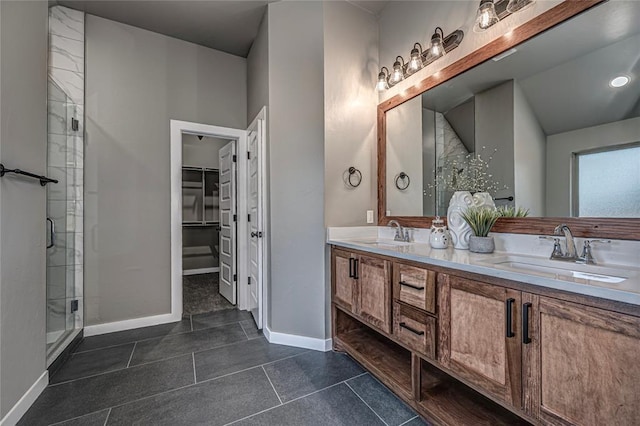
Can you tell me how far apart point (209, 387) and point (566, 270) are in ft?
6.75

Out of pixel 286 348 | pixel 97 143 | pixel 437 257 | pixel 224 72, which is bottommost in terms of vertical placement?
pixel 286 348

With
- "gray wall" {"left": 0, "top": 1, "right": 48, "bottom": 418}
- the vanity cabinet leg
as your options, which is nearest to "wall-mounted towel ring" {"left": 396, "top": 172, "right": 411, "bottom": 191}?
the vanity cabinet leg

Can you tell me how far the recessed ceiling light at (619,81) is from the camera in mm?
1228

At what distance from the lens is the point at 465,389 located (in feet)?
5.15

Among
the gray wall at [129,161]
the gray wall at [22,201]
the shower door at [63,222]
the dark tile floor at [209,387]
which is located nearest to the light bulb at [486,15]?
the dark tile floor at [209,387]

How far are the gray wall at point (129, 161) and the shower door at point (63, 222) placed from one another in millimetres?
78

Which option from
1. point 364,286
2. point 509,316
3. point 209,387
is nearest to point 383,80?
point 364,286

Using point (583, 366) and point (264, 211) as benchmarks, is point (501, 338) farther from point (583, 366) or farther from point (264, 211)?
point (264, 211)

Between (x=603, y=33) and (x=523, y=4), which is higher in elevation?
(x=523, y=4)

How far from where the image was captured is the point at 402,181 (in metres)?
2.38

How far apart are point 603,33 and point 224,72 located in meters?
3.25

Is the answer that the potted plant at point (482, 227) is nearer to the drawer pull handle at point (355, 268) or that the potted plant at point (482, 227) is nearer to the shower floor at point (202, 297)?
the drawer pull handle at point (355, 268)

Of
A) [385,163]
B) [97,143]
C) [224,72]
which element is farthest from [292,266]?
[224,72]

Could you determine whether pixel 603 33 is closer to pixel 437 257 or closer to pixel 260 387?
pixel 437 257
